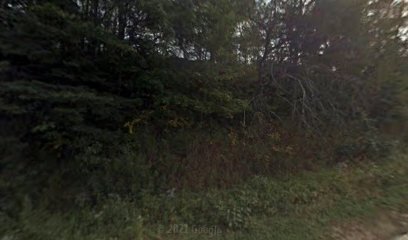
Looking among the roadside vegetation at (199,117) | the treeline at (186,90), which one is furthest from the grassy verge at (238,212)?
the treeline at (186,90)

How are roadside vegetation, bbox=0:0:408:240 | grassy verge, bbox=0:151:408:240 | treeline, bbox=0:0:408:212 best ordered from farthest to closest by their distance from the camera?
treeline, bbox=0:0:408:212, roadside vegetation, bbox=0:0:408:240, grassy verge, bbox=0:151:408:240

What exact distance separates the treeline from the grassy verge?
0.42 meters

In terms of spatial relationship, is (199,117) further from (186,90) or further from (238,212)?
(238,212)

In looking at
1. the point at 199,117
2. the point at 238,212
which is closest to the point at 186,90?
the point at 199,117

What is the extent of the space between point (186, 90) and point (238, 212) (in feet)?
9.04

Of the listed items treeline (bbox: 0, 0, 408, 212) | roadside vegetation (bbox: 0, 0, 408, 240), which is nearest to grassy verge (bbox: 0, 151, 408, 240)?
roadside vegetation (bbox: 0, 0, 408, 240)

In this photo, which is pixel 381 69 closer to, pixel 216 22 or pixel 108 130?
pixel 216 22

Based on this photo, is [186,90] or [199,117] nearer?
[186,90]

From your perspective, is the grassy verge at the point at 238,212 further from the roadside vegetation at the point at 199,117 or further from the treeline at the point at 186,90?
the treeline at the point at 186,90

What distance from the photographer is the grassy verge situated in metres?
4.59

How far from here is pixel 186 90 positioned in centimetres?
659

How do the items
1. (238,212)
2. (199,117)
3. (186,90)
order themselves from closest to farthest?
(238,212) < (186,90) < (199,117)

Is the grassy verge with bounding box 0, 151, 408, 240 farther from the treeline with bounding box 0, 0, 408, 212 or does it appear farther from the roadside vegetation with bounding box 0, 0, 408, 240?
the treeline with bounding box 0, 0, 408, 212

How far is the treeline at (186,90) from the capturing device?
16.4ft
